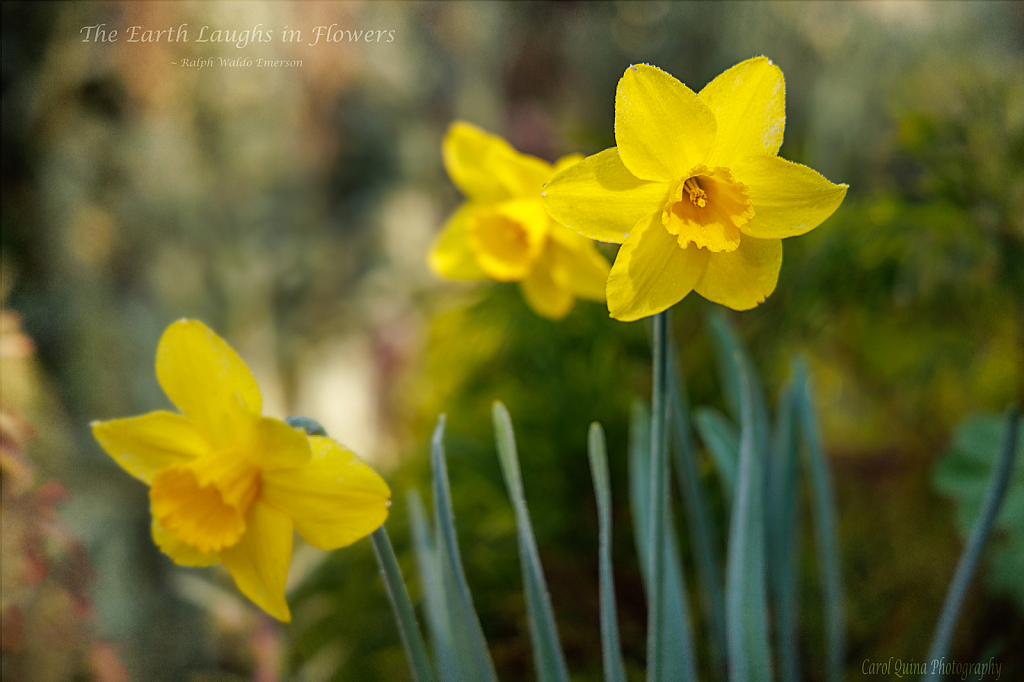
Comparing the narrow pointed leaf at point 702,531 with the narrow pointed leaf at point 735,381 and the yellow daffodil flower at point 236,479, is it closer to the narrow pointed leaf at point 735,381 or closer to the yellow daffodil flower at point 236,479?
the narrow pointed leaf at point 735,381

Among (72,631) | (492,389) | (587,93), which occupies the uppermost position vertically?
(587,93)

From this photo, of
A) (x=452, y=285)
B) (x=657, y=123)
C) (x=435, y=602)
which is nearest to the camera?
(x=657, y=123)

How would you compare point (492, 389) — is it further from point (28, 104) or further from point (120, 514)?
point (28, 104)

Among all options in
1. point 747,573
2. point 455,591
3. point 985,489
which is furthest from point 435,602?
point 985,489

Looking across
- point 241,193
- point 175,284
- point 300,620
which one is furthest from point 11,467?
point 241,193

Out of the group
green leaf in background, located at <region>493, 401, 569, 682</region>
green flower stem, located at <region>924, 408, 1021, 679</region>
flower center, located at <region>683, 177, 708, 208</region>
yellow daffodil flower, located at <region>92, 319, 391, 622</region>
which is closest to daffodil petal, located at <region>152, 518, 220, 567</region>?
yellow daffodil flower, located at <region>92, 319, 391, 622</region>

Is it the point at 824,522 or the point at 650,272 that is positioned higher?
the point at 650,272

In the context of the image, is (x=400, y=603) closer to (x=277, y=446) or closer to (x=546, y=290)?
(x=277, y=446)
